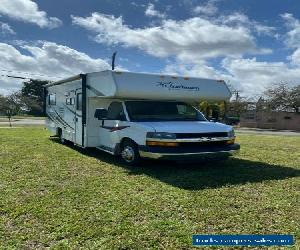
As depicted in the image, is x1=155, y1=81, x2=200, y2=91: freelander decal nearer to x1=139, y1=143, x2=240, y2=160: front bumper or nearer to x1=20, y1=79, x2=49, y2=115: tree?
x1=139, y1=143, x2=240, y2=160: front bumper

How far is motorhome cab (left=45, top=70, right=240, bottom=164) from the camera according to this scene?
817 cm

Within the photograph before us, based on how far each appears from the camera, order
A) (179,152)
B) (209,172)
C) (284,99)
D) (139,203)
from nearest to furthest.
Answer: (139,203) < (179,152) < (209,172) < (284,99)

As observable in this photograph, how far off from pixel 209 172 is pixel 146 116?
2229 mm

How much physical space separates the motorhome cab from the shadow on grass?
1.30ft

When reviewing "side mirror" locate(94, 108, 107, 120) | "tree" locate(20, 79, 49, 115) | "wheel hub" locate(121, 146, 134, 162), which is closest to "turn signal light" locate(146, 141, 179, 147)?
"wheel hub" locate(121, 146, 134, 162)

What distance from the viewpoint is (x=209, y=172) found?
820cm

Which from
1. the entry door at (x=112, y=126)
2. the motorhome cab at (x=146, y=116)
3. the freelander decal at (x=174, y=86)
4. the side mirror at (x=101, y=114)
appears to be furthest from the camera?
the side mirror at (x=101, y=114)

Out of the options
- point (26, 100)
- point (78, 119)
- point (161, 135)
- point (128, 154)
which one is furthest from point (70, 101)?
point (26, 100)

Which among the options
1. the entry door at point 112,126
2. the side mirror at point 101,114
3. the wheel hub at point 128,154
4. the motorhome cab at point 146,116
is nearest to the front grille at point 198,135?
the motorhome cab at point 146,116

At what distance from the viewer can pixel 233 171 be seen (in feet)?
27.8

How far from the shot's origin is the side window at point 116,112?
31.2 feet

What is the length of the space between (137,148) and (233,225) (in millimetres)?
4226

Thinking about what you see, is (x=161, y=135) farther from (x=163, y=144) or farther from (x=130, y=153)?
(x=130, y=153)

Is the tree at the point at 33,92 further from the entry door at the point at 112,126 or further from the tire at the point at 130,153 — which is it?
the tire at the point at 130,153
